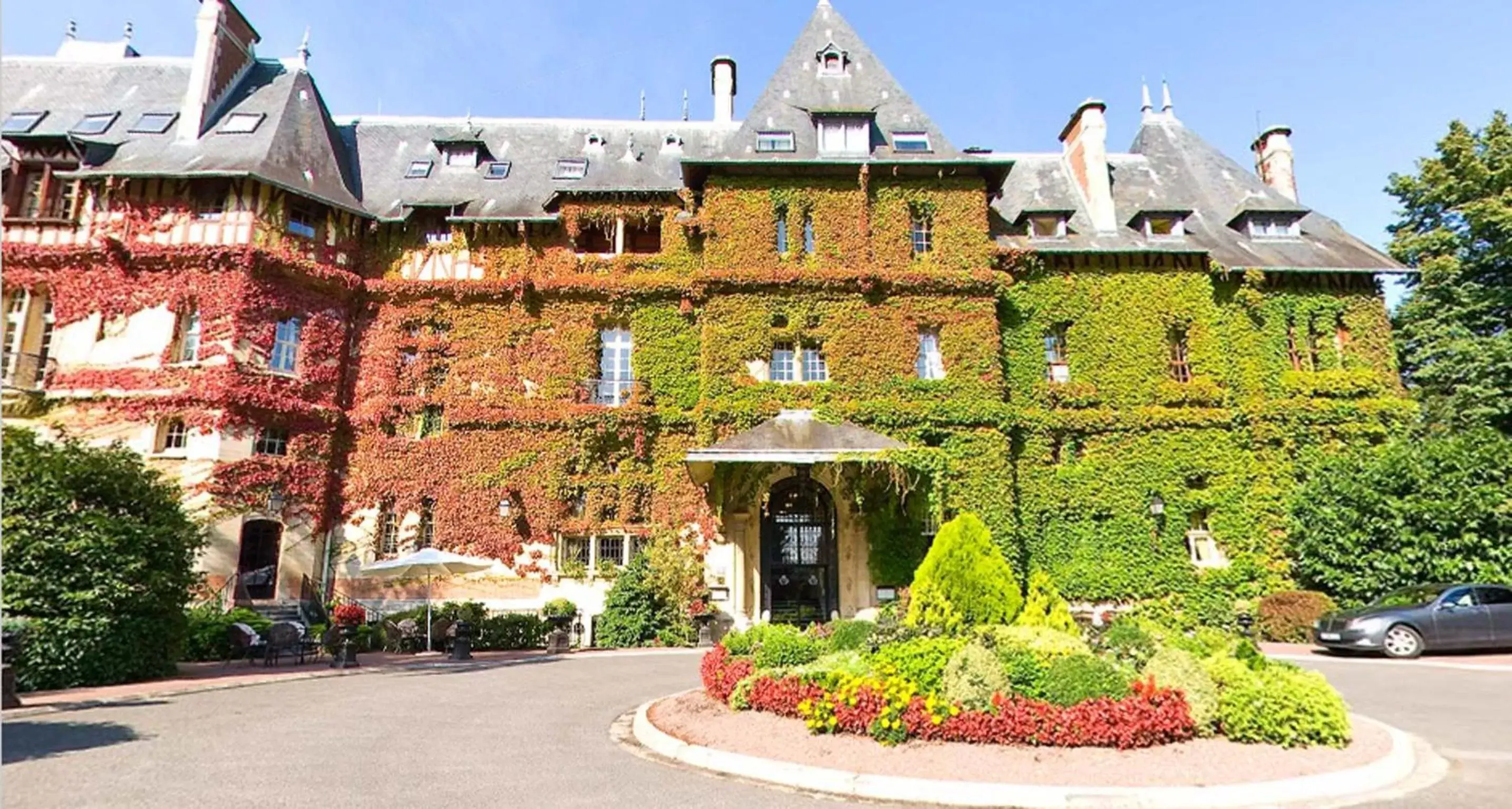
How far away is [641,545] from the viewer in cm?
2191

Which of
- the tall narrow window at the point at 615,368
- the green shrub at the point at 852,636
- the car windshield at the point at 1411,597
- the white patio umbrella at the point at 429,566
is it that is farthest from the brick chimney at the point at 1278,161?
the white patio umbrella at the point at 429,566

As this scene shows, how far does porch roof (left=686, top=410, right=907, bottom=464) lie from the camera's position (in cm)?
1823

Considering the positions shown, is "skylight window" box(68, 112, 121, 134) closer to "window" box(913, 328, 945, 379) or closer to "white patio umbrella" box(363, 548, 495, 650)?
"white patio umbrella" box(363, 548, 495, 650)

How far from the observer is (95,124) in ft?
78.6

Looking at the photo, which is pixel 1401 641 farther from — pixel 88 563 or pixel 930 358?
pixel 88 563

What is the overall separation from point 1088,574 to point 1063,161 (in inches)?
594

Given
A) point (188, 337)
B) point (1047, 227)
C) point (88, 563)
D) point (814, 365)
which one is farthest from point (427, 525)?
point (1047, 227)

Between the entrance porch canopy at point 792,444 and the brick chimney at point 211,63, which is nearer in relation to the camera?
the entrance porch canopy at point 792,444

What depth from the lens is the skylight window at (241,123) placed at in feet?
77.8

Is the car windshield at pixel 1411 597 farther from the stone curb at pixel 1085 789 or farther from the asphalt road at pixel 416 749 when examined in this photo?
the stone curb at pixel 1085 789

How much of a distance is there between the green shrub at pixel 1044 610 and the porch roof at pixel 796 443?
7262 mm

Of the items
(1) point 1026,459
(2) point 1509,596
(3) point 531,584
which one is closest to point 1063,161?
(1) point 1026,459

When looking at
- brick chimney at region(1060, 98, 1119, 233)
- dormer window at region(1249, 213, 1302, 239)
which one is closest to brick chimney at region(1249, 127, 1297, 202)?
dormer window at region(1249, 213, 1302, 239)

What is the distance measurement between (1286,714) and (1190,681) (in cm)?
85
